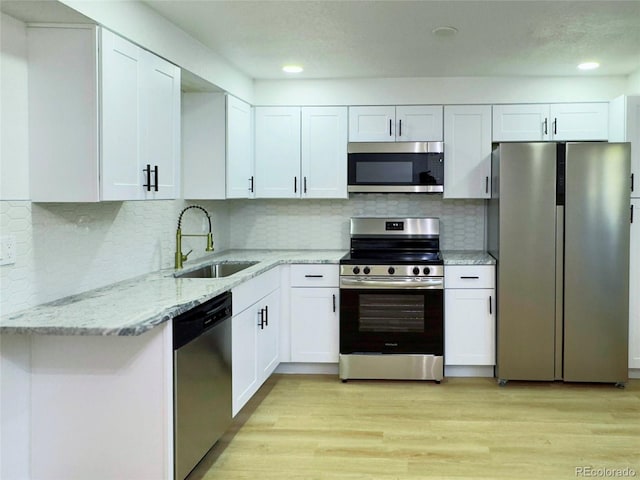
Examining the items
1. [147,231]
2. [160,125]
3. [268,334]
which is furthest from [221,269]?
[160,125]

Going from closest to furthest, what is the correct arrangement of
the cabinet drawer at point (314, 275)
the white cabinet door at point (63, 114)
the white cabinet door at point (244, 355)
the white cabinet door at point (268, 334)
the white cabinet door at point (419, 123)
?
1. the white cabinet door at point (63, 114)
2. the white cabinet door at point (244, 355)
3. the white cabinet door at point (268, 334)
4. the cabinet drawer at point (314, 275)
5. the white cabinet door at point (419, 123)

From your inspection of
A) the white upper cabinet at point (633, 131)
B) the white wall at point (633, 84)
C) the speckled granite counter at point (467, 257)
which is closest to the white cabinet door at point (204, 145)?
the speckled granite counter at point (467, 257)

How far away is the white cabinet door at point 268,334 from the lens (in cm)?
408

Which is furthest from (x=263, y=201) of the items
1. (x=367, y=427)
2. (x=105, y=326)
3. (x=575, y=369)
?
(x=105, y=326)

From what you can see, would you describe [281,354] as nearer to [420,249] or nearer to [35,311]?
[420,249]

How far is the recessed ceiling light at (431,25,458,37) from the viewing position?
11.7 ft

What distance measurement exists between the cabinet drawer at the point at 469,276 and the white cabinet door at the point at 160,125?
85.5 inches

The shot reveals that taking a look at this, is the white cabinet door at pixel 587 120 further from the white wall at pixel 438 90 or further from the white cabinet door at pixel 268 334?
the white cabinet door at pixel 268 334

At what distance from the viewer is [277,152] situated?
16.8 feet

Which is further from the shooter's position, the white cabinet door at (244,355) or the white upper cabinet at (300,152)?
the white upper cabinet at (300,152)

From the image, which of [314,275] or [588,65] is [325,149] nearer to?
[314,275]

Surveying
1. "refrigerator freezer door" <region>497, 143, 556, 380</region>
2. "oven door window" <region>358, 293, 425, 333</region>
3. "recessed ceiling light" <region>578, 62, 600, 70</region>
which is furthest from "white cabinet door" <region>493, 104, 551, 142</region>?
"oven door window" <region>358, 293, 425, 333</region>

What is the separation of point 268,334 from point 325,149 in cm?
163

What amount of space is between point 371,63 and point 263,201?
1.64 m
